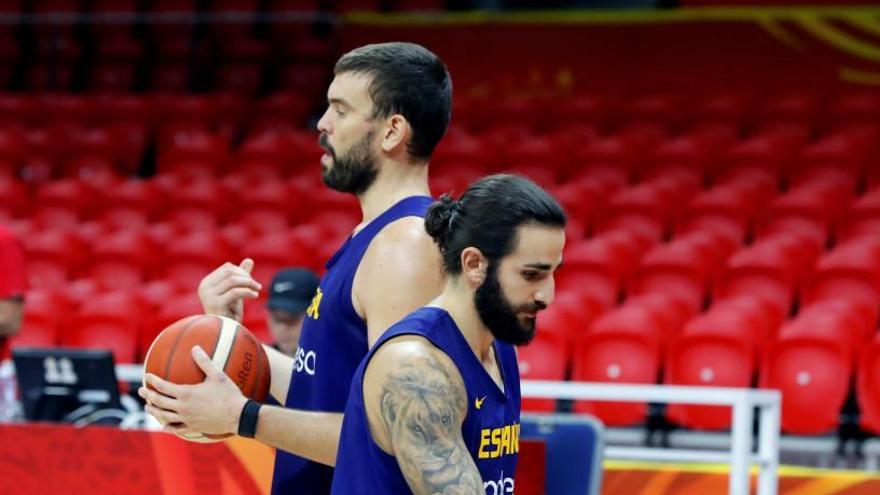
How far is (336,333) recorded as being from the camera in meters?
3.38

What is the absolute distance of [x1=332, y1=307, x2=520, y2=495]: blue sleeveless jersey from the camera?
281 centimetres

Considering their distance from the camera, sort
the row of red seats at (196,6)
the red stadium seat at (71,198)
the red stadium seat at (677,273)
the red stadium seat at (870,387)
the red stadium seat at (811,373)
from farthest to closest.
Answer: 1. the row of red seats at (196,6)
2. the red stadium seat at (71,198)
3. the red stadium seat at (677,273)
4. the red stadium seat at (811,373)
5. the red stadium seat at (870,387)

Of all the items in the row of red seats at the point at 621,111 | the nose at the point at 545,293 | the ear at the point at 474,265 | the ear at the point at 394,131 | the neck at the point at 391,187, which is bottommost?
the nose at the point at 545,293

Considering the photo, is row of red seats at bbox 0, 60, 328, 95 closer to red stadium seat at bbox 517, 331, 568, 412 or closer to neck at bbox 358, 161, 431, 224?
red stadium seat at bbox 517, 331, 568, 412

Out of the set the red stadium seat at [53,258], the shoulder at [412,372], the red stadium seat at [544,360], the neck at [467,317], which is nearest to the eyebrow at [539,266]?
the neck at [467,317]

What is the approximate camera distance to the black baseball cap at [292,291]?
20.2 ft

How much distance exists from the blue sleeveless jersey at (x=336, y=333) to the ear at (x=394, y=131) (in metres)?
0.13

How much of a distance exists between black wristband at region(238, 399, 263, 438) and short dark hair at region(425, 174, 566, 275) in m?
0.60

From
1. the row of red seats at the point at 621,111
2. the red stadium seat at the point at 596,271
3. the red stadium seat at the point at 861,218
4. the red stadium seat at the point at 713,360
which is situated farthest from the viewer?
the row of red seats at the point at 621,111

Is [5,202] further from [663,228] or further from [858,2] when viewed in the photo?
[858,2]

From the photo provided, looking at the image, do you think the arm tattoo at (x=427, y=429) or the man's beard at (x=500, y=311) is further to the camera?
the man's beard at (x=500, y=311)

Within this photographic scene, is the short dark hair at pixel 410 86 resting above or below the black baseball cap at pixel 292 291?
above

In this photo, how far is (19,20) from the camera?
1526 centimetres

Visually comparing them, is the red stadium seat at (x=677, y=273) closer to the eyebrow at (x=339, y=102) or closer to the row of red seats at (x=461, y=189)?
the row of red seats at (x=461, y=189)
